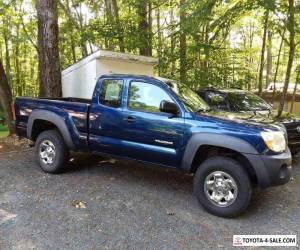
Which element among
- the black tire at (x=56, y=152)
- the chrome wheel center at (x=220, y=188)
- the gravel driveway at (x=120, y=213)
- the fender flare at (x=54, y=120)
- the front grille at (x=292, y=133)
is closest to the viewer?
the gravel driveway at (x=120, y=213)

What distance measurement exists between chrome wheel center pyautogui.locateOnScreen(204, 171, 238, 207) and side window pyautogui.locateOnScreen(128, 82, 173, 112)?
4.33 feet

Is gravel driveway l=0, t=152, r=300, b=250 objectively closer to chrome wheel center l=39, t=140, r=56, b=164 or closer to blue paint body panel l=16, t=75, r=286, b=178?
chrome wheel center l=39, t=140, r=56, b=164

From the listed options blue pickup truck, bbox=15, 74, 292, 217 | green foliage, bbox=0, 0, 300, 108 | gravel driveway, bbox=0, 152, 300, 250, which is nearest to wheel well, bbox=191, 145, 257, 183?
blue pickup truck, bbox=15, 74, 292, 217

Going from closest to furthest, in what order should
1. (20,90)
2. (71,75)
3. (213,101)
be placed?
(213,101) → (71,75) → (20,90)

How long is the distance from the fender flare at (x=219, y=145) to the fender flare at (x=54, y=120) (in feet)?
7.42

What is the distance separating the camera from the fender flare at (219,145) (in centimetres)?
417

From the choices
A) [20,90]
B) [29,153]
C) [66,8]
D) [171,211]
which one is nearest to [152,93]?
[171,211]

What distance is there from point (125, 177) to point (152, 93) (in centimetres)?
178

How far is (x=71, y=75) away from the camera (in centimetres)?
930

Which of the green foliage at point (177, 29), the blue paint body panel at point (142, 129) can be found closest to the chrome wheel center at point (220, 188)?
the blue paint body panel at point (142, 129)

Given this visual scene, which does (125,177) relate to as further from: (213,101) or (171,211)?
(213,101)

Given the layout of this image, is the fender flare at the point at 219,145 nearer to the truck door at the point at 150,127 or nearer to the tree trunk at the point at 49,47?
the truck door at the point at 150,127

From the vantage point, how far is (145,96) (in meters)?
5.15

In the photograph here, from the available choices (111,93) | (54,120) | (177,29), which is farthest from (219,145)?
(177,29)
